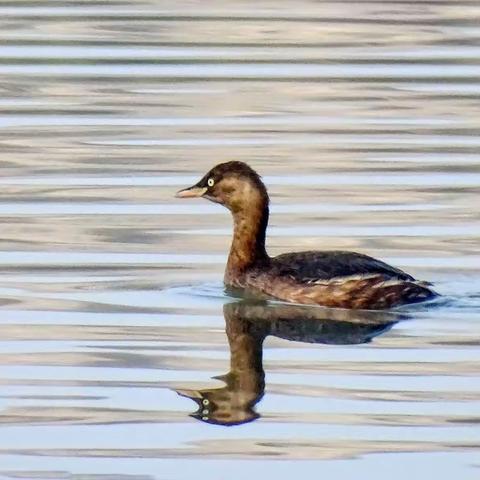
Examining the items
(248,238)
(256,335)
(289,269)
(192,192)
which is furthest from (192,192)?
(256,335)

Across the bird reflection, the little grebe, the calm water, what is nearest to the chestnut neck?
the little grebe

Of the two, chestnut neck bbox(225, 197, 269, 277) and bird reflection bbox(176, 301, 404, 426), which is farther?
chestnut neck bbox(225, 197, 269, 277)

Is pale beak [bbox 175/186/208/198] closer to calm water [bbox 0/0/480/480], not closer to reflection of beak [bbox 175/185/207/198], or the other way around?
reflection of beak [bbox 175/185/207/198]

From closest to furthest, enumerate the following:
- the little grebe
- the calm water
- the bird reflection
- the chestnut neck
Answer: the calm water → the bird reflection → the little grebe → the chestnut neck

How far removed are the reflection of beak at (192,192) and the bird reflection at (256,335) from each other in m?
1.02

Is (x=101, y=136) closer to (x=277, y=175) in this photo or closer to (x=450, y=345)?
(x=277, y=175)

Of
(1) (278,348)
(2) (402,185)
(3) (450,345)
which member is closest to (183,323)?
(1) (278,348)

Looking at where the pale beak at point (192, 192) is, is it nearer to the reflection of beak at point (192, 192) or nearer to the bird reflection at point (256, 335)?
the reflection of beak at point (192, 192)

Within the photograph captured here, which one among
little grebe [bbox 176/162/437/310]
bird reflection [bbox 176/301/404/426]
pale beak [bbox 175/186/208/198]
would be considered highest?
pale beak [bbox 175/186/208/198]

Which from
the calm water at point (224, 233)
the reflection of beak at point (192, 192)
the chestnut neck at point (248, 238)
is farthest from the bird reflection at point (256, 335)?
the reflection of beak at point (192, 192)

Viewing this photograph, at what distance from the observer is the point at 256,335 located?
39.9 ft

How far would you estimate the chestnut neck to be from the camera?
13.6 metres

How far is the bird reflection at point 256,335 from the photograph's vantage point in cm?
1059

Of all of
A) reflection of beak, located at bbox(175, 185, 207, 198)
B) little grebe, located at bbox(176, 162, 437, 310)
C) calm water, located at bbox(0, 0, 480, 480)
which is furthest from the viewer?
reflection of beak, located at bbox(175, 185, 207, 198)
